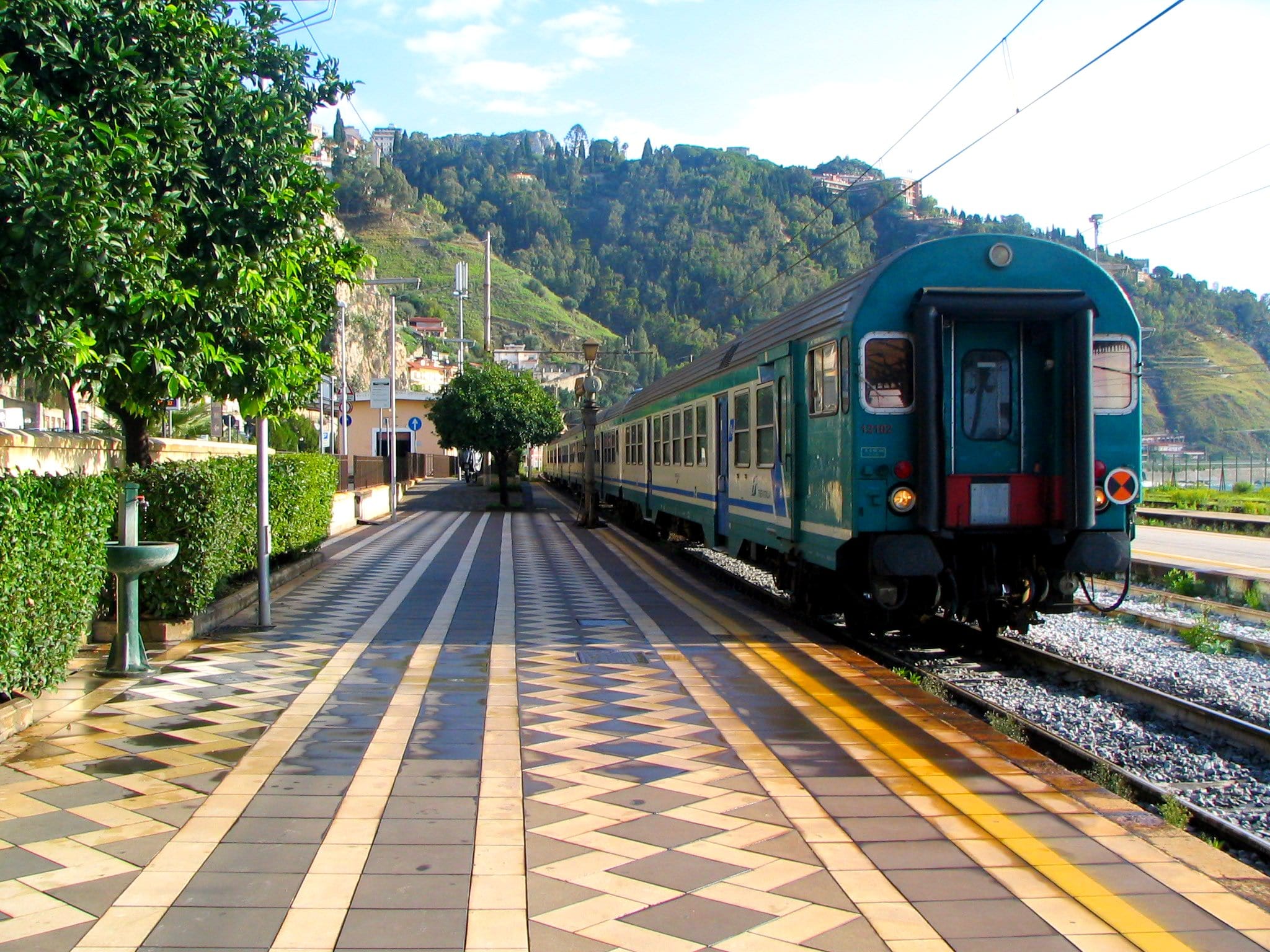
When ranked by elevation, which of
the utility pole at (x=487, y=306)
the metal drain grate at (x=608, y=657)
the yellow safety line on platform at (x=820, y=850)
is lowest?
the yellow safety line on platform at (x=820, y=850)

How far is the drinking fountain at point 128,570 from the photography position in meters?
7.36

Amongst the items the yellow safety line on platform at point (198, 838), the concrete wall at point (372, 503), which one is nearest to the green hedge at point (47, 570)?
the yellow safety line on platform at point (198, 838)

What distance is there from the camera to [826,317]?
363 inches

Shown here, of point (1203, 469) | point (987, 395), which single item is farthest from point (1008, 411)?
point (1203, 469)

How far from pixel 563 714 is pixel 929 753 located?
2.18 meters

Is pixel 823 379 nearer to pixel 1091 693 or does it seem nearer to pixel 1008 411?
pixel 1008 411

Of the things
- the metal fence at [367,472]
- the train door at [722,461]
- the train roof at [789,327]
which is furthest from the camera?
the metal fence at [367,472]

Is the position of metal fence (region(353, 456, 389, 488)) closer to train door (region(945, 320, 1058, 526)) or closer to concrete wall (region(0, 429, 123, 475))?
concrete wall (region(0, 429, 123, 475))

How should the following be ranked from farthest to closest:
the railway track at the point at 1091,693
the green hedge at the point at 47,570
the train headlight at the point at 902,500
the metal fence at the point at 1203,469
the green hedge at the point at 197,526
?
1. the metal fence at the point at 1203,469
2. the green hedge at the point at 197,526
3. the train headlight at the point at 902,500
4. the green hedge at the point at 47,570
5. the railway track at the point at 1091,693

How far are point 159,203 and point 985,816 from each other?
6001 millimetres

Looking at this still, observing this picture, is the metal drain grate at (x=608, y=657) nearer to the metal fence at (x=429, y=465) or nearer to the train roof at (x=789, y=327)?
the train roof at (x=789, y=327)

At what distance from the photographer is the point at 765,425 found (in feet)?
37.3

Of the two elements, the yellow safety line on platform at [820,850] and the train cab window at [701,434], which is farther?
the train cab window at [701,434]

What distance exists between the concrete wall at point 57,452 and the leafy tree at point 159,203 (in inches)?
22.9
